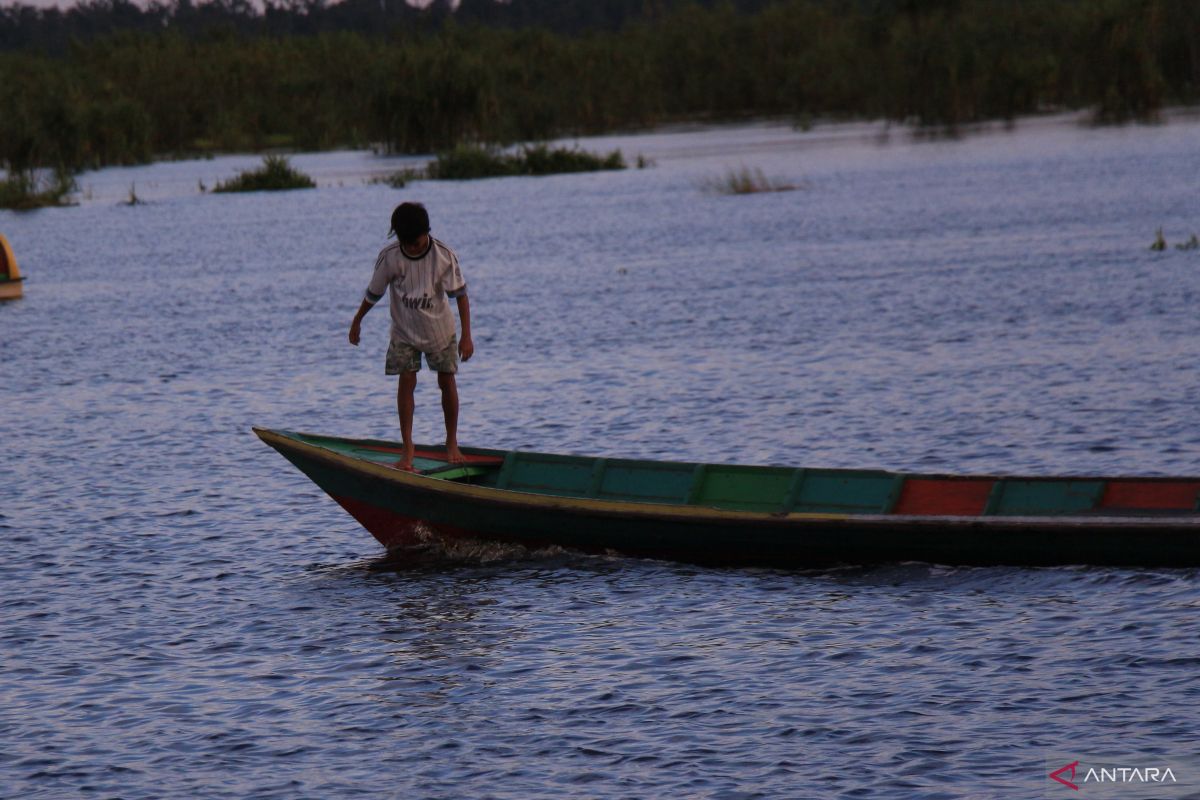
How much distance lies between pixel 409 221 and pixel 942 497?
445cm

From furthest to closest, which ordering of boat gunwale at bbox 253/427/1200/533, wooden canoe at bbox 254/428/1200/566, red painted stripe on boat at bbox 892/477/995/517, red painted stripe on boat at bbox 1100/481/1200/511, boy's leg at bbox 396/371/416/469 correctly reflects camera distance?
boy's leg at bbox 396/371/416/469, red painted stripe on boat at bbox 892/477/995/517, red painted stripe on boat at bbox 1100/481/1200/511, wooden canoe at bbox 254/428/1200/566, boat gunwale at bbox 253/427/1200/533

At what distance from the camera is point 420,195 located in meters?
65.0

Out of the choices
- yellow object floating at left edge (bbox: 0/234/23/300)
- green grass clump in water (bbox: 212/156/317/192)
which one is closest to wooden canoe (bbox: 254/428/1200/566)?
yellow object floating at left edge (bbox: 0/234/23/300)

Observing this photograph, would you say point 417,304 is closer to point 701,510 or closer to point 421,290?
point 421,290

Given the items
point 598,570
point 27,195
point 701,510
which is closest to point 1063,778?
point 701,510

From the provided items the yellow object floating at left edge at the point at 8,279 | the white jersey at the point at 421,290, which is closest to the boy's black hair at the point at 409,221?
the white jersey at the point at 421,290

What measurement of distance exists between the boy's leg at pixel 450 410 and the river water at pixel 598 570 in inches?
37.6

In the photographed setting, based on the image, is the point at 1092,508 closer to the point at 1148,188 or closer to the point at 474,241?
the point at 474,241

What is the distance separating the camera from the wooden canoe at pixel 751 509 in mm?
11125

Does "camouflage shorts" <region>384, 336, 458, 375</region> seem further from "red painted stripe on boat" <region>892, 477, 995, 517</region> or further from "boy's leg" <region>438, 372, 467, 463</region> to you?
"red painted stripe on boat" <region>892, 477, 995, 517</region>

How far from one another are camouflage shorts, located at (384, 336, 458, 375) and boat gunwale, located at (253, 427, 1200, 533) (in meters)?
0.79

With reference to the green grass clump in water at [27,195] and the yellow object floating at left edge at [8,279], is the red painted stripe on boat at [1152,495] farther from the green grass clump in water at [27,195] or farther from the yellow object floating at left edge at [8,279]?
the green grass clump in water at [27,195]

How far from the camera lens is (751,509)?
489 inches

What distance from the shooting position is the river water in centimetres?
885
